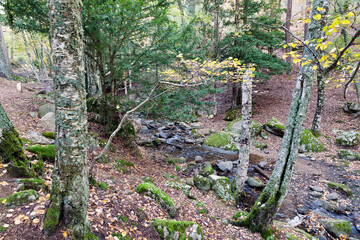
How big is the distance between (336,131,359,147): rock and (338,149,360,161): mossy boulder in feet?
2.87

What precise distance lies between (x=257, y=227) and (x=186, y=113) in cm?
499

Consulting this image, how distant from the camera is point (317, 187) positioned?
24.8 feet

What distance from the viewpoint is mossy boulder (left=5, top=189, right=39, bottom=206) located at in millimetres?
2648

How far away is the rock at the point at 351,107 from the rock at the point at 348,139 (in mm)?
3111

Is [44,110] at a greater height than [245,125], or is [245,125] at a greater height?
[44,110]

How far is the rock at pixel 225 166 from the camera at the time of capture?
9.26m

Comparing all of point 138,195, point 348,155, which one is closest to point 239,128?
point 348,155

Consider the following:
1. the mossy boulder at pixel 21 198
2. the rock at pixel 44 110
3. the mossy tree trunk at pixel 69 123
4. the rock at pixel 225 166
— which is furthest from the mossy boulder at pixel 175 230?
the rock at pixel 44 110

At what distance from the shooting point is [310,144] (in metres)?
10.7

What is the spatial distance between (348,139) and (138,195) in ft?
40.3

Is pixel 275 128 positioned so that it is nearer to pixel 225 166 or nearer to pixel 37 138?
pixel 225 166

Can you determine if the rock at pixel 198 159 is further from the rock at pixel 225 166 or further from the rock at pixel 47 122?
the rock at pixel 47 122

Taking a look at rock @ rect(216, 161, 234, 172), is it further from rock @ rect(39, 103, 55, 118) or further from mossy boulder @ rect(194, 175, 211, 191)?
rock @ rect(39, 103, 55, 118)

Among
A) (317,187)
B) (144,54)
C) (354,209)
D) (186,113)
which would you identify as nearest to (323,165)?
(317,187)
